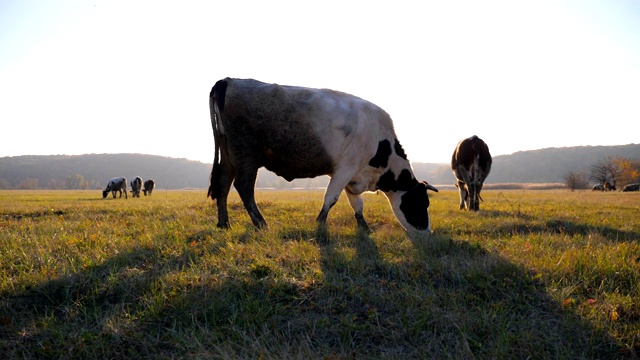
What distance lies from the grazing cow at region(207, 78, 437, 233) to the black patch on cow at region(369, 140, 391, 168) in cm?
2

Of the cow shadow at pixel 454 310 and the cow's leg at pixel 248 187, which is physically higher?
the cow's leg at pixel 248 187

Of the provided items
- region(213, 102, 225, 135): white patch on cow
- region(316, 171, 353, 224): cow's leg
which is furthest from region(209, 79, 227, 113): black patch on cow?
region(316, 171, 353, 224): cow's leg

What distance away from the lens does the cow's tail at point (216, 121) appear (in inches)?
301

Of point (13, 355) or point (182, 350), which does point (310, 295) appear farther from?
point (13, 355)

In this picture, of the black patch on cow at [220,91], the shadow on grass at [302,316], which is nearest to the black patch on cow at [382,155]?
the black patch on cow at [220,91]

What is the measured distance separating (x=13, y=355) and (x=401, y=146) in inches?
305

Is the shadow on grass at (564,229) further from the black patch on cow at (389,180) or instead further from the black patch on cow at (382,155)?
the black patch on cow at (382,155)

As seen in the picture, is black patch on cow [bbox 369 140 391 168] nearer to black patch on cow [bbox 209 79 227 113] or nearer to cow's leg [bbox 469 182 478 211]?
black patch on cow [bbox 209 79 227 113]

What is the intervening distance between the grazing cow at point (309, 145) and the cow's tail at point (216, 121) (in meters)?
0.02

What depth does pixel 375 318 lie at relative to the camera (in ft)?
10.5

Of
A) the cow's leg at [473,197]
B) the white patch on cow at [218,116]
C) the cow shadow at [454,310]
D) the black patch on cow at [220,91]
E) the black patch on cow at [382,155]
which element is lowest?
the cow shadow at [454,310]

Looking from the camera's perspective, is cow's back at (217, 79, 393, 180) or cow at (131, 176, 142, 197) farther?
cow at (131, 176, 142, 197)

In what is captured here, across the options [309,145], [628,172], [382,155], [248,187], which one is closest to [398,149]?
[382,155]

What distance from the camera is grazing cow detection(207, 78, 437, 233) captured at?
7.59 meters
